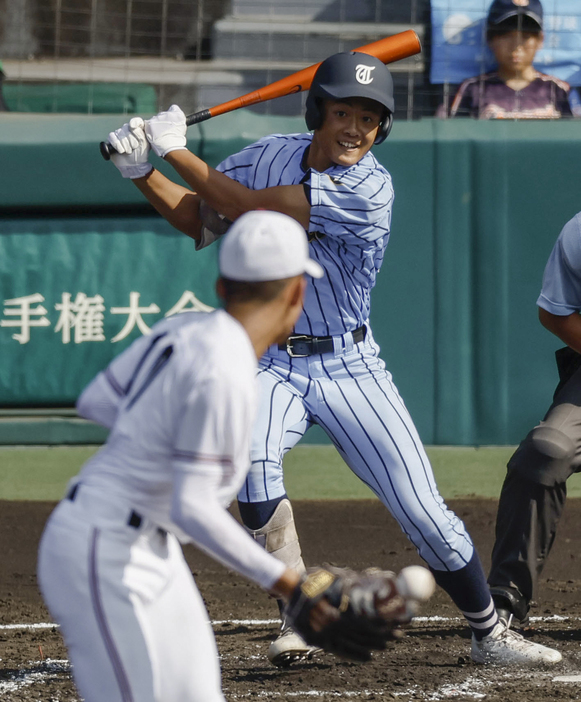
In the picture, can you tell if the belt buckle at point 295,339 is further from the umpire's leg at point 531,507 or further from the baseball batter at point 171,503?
the baseball batter at point 171,503

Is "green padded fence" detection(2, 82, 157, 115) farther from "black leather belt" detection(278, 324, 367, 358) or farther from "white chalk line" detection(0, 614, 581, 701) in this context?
"white chalk line" detection(0, 614, 581, 701)

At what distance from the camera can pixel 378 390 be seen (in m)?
3.18

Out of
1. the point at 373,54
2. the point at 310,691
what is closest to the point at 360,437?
the point at 310,691

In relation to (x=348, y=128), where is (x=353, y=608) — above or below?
below

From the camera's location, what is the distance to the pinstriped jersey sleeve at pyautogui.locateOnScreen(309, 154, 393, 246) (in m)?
3.09

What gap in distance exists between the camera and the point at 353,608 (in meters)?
1.84

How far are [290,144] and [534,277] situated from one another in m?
3.82

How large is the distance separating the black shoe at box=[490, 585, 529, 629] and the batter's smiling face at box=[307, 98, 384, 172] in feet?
4.89

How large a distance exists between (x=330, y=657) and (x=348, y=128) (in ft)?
5.53

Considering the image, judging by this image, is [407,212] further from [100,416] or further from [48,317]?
[100,416]

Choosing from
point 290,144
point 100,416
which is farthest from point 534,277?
point 100,416

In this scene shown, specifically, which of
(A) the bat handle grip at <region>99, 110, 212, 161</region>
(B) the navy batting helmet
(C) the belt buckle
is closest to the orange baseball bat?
(A) the bat handle grip at <region>99, 110, 212, 161</region>

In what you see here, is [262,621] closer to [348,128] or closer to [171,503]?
[348,128]

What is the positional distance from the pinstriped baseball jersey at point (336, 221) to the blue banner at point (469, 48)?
4514mm
